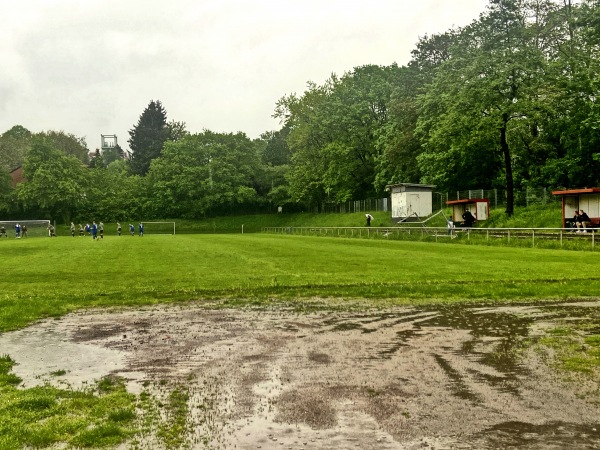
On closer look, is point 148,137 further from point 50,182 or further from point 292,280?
point 292,280

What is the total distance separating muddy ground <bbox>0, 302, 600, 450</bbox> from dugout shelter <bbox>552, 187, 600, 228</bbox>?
26.7 metres

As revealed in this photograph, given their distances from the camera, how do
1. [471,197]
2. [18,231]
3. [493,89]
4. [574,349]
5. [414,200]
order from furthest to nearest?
[18,231], [471,197], [414,200], [493,89], [574,349]

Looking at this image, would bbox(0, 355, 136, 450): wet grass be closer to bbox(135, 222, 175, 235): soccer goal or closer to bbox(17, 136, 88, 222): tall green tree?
bbox(135, 222, 175, 235): soccer goal

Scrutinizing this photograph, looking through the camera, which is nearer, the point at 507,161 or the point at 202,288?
the point at 202,288

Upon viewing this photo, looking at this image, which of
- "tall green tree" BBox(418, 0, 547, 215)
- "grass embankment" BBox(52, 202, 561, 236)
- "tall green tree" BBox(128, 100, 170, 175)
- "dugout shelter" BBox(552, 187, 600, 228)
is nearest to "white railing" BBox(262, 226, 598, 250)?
"dugout shelter" BBox(552, 187, 600, 228)

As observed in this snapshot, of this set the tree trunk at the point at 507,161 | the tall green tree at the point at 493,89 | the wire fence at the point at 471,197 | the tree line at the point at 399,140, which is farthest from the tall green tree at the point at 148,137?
the tree trunk at the point at 507,161

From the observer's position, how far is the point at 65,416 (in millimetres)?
6082

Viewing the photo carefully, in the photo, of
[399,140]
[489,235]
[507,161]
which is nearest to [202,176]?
[399,140]

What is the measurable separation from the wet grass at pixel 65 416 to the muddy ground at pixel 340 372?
1.40ft

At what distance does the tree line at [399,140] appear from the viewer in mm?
45875

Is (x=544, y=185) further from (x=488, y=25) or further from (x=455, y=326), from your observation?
(x=455, y=326)

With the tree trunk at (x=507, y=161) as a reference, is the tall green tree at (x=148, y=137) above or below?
above

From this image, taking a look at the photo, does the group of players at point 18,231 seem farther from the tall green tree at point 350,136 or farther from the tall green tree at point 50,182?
the tall green tree at point 350,136

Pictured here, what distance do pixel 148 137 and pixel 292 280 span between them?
367ft
